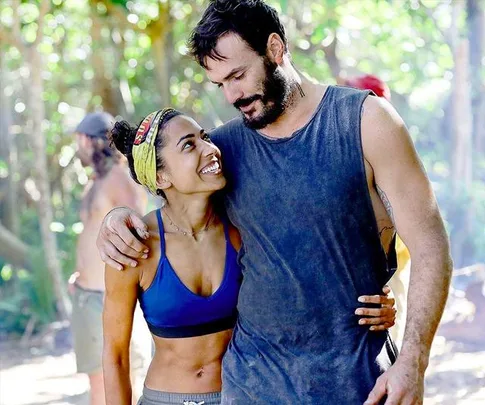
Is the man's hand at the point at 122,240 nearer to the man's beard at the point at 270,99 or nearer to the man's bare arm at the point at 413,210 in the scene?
the man's beard at the point at 270,99

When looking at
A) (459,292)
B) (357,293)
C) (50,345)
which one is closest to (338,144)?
(357,293)

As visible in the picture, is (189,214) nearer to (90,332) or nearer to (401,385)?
(401,385)

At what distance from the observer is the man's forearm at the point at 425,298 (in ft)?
7.98

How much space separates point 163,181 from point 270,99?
1.76 feet

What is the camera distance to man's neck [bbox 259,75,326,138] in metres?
2.71

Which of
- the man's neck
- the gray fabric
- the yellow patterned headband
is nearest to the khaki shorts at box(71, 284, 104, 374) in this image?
the gray fabric

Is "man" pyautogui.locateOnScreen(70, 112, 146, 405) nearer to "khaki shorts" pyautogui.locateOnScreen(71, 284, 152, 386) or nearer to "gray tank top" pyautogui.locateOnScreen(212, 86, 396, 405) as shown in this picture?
"khaki shorts" pyautogui.locateOnScreen(71, 284, 152, 386)

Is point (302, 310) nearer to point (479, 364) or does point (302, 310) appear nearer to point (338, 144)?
point (338, 144)

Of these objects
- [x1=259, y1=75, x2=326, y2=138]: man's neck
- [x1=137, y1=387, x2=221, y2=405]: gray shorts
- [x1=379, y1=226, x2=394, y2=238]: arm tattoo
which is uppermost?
[x1=259, y1=75, x2=326, y2=138]: man's neck

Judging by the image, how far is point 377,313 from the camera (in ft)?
8.59

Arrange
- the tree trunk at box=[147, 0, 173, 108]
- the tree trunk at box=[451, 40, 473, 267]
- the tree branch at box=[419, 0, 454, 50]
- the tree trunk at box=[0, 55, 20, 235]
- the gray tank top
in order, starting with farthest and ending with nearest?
the tree trunk at box=[0, 55, 20, 235]
the tree trunk at box=[451, 40, 473, 267]
the tree branch at box=[419, 0, 454, 50]
the tree trunk at box=[147, 0, 173, 108]
the gray tank top

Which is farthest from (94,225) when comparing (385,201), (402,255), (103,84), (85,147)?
(103,84)

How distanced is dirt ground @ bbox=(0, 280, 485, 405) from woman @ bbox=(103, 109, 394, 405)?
150 inches

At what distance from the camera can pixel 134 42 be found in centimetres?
984
